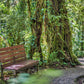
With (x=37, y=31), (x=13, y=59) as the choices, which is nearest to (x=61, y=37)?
(x=37, y=31)

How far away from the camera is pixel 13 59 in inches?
203

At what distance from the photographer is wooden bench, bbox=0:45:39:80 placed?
458cm

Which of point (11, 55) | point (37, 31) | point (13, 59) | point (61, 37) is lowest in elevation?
point (13, 59)

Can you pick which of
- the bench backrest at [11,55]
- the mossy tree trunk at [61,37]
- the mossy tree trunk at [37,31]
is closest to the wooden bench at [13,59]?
the bench backrest at [11,55]

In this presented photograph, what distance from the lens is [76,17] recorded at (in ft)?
38.4

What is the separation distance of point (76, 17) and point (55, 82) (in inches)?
312

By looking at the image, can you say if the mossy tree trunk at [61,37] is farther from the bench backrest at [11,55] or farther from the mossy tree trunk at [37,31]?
the bench backrest at [11,55]

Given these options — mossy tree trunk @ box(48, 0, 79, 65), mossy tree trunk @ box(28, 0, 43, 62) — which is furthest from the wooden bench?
mossy tree trunk @ box(48, 0, 79, 65)

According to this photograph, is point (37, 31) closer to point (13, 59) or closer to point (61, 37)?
point (61, 37)

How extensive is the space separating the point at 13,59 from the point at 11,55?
6.9 inches

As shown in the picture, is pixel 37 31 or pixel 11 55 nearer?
pixel 11 55

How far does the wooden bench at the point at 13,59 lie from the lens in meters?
4.58

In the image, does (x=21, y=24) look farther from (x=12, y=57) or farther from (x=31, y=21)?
(x=12, y=57)

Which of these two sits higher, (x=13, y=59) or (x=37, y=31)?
(x=37, y=31)
